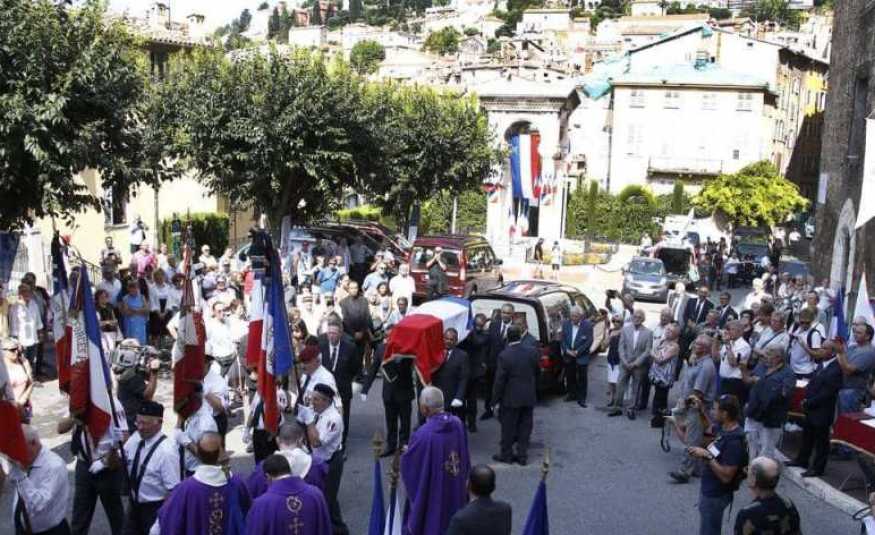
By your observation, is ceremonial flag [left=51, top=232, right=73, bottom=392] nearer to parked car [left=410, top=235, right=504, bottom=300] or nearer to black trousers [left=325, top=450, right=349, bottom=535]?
black trousers [left=325, top=450, right=349, bottom=535]

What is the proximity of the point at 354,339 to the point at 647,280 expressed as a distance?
15330mm

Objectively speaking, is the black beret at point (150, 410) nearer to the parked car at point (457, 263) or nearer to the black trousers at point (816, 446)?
the black trousers at point (816, 446)

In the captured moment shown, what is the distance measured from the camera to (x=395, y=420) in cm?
1078

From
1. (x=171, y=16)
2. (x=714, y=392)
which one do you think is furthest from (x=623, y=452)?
(x=171, y=16)

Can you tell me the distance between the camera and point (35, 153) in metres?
12.5

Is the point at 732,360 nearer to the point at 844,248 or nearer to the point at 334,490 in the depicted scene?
the point at 334,490

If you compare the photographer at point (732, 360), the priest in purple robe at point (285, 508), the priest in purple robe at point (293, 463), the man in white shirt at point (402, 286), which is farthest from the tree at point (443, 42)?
the priest in purple robe at point (285, 508)

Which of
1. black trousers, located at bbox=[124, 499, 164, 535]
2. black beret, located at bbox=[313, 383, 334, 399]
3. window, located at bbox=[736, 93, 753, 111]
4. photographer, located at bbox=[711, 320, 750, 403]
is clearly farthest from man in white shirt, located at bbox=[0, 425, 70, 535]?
window, located at bbox=[736, 93, 753, 111]

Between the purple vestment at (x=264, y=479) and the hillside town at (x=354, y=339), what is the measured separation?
0.03 meters

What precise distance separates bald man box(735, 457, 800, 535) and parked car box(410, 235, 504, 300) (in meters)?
14.7

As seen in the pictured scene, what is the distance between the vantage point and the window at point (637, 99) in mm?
54812

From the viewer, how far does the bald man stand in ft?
18.7

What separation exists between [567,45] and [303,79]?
107 metres

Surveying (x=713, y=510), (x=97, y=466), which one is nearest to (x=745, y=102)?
(x=713, y=510)
